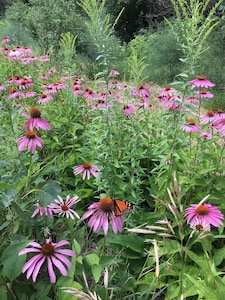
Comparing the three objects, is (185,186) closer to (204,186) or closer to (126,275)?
(204,186)

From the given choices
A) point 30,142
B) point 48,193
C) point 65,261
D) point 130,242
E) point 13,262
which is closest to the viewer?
point 65,261

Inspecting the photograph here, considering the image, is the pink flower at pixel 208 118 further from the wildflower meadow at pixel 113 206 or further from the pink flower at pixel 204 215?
the pink flower at pixel 204 215

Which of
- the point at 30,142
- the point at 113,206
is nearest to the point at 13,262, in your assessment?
the point at 113,206

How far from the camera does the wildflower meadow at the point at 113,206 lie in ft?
3.65

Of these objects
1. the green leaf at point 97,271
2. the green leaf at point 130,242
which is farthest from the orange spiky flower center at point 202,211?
the green leaf at point 130,242

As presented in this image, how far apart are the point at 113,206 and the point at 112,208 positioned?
0.04 feet

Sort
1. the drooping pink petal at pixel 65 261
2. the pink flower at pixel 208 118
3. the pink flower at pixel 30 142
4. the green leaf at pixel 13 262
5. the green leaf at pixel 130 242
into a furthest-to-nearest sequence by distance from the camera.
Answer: the pink flower at pixel 208 118, the green leaf at pixel 130 242, the pink flower at pixel 30 142, the green leaf at pixel 13 262, the drooping pink petal at pixel 65 261

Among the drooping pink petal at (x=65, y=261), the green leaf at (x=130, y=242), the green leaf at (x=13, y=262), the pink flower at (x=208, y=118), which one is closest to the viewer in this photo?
the drooping pink petal at (x=65, y=261)

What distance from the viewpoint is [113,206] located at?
1.13 m

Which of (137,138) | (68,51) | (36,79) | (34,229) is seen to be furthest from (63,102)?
(34,229)

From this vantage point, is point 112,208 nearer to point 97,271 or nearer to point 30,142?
A: point 97,271

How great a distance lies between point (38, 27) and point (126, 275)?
714 cm

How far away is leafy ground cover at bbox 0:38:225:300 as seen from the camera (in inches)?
43.6

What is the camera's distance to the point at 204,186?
1876 millimetres
